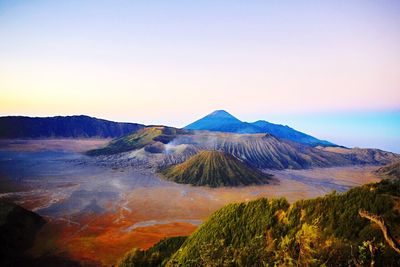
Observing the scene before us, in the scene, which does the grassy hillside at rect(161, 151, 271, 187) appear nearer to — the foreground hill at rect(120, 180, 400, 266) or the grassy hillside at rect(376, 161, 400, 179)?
the grassy hillside at rect(376, 161, 400, 179)

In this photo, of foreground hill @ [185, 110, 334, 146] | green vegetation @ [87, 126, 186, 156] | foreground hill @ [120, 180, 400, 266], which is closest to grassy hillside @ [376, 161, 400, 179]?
green vegetation @ [87, 126, 186, 156]

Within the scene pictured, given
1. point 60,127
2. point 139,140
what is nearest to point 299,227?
point 139,140

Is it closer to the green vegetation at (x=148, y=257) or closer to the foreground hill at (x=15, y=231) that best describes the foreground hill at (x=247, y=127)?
the foreground hill at (x=15, y=231)

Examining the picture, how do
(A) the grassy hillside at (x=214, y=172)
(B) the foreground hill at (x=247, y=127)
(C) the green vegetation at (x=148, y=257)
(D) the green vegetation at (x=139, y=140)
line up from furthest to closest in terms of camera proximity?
(B) the foreground hill at (x=247, y=127) < (D) the green vegetation at (x=139, y=140) < (A) the grassy hillside at (x=214, y=172) < (C) the green vegetation at (x=148, y=257)

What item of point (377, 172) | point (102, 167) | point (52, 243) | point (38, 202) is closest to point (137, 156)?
→ point (102, 167)

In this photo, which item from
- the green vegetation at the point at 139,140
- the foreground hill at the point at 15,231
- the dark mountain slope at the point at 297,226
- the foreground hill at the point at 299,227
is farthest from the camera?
the green vegetation at the point at 139,140

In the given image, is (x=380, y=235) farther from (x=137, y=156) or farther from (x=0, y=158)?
(x=0, y=158)

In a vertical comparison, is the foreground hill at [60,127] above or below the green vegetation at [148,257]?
above

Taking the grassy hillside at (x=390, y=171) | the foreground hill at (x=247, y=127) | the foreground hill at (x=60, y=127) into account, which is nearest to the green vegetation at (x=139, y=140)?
the foreground hill at (x=60, y=127)
